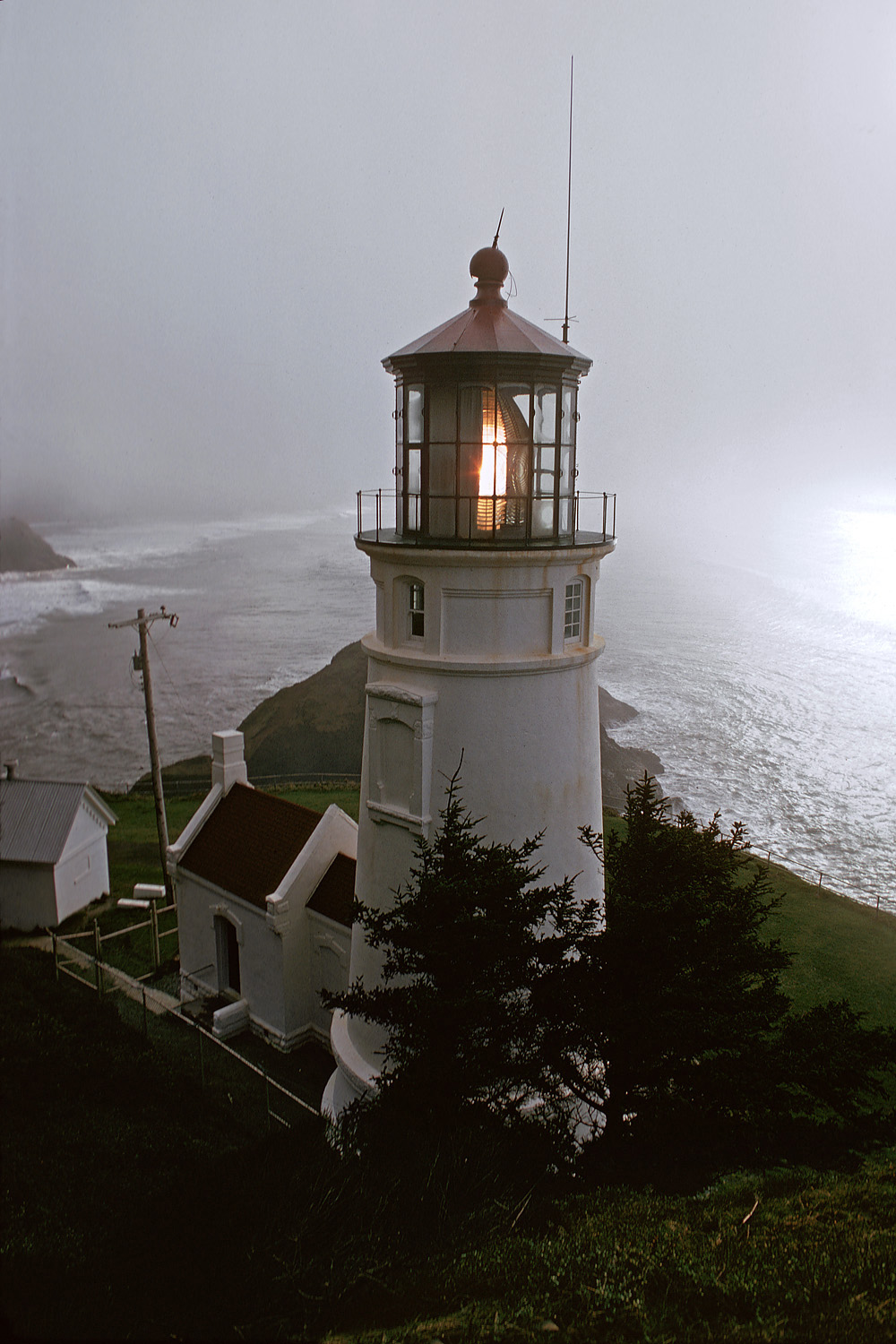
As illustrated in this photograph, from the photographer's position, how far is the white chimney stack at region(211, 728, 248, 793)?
9.15 m

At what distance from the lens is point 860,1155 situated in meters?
4.92

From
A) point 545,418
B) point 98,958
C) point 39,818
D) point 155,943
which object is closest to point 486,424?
point 545,418

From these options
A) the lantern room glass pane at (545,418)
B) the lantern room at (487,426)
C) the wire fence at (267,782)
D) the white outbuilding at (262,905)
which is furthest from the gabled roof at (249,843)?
the wire fence at (267,782)

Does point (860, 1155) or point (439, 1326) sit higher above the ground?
point (439, 1326)

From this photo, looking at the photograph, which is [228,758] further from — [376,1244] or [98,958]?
[376,1244]

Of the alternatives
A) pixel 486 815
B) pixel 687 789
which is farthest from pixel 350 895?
pixel 687 789

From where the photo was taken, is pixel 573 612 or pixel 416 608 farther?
pixel 573 612

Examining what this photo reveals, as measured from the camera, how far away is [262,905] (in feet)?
26.8

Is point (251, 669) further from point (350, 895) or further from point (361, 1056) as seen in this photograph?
point (361, 1056)

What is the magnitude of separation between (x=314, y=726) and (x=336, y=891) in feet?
36.3

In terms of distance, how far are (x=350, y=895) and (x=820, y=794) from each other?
9.03 metres

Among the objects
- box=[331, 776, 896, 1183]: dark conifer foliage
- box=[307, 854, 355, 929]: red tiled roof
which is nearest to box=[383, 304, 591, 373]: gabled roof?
box=[331, 776, 896, 1183]: dark conifer foliage

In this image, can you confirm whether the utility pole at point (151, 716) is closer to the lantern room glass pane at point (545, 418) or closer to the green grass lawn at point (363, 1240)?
the green grass lawn at point (363, 1240)

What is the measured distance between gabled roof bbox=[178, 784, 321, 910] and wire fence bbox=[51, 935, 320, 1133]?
1.47m
